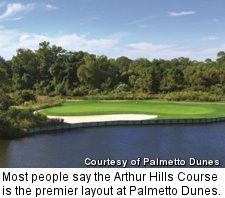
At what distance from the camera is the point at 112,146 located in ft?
100

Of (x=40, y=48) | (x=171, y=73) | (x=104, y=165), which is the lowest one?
(x=104, y=165)

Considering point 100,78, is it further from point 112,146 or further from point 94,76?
point 112,146

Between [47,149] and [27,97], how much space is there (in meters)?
32.0

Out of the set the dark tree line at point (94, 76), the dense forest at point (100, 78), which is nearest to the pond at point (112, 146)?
the dense forest at point (100, 78)

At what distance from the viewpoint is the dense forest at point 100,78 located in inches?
2948

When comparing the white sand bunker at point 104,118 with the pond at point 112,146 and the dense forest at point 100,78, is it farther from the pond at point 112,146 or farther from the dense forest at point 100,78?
the dense forest at point 100,78

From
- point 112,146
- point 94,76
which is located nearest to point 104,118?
point 112,146

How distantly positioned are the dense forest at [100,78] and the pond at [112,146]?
32.6 meters

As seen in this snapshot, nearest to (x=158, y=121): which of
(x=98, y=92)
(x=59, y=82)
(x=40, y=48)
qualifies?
(x=98, y=92)

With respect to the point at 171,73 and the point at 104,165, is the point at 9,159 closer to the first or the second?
the point at 104,165

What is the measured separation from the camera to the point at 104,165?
2467 cm

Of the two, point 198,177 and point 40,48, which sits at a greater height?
point 40,48

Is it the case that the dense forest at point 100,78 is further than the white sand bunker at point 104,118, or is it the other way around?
the dense forest at point 100,78

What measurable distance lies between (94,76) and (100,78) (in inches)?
58.5
